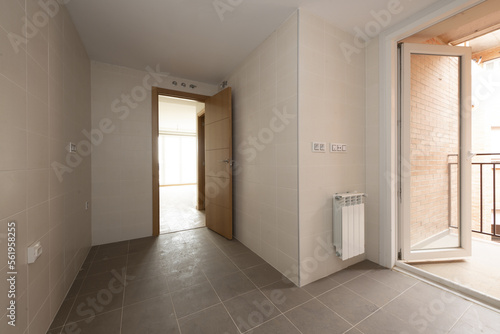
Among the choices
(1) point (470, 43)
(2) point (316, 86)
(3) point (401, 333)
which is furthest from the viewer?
(1) point (470, 43)

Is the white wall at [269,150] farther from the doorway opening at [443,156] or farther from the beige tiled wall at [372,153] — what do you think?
the doorway opening at [443,156]

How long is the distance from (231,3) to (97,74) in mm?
2151

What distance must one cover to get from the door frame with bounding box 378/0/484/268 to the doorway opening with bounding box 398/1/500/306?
88 mm

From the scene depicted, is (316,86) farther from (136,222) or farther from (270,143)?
(136,222)

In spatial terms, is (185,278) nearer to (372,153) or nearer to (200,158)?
(372,153)


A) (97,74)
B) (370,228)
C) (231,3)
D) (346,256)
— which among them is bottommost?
(346,256)

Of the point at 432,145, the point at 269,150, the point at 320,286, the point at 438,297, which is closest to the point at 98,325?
the point at 320,286

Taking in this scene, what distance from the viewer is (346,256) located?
6.18 feet

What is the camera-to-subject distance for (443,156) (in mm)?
2441

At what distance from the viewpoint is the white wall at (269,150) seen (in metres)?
1.84

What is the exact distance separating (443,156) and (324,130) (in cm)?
181

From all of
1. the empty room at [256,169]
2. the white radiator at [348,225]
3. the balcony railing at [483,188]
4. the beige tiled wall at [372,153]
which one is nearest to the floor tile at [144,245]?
the empty room at [256,169]

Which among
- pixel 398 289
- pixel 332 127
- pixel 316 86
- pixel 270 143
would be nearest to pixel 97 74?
pixel 270 143

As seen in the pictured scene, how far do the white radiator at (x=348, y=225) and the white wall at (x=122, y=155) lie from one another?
2624 millimetres
